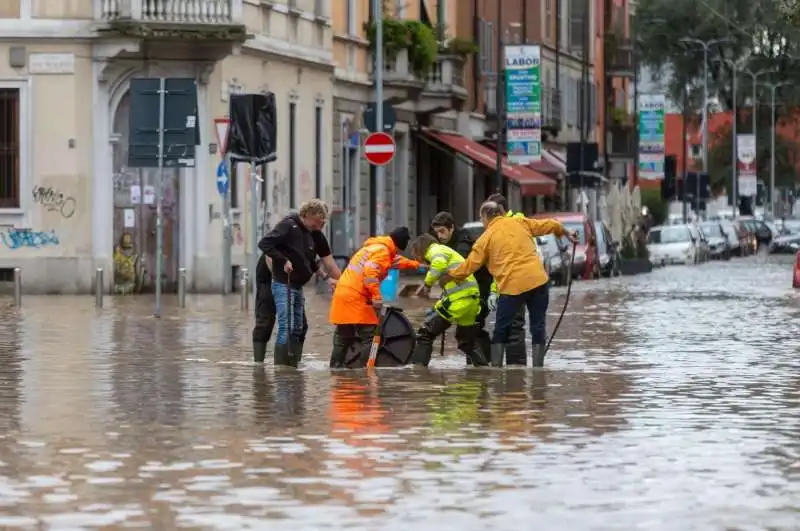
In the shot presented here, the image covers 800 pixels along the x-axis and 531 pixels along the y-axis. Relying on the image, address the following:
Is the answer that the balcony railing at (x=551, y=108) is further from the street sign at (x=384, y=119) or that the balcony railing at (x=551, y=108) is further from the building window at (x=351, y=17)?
the street sign at (x=384, y=119)

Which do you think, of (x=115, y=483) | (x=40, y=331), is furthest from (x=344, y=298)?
(x=115, y=483)

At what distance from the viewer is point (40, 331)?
1160 inches

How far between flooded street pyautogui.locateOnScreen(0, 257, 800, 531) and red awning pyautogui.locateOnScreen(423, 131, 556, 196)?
114ft

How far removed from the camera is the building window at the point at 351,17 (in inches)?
2131

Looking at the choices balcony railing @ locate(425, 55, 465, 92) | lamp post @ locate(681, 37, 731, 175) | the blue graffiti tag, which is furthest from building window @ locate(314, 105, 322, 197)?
lamp post @ locate(681, 37, 731, 175)

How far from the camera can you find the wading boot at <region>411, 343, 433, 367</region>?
22.9m

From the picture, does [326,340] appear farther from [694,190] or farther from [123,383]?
[694,190]

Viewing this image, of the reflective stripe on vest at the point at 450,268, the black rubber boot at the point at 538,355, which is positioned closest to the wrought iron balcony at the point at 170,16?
the reflective stripe on vest at the point at 450,268

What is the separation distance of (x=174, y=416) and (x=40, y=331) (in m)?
12.6

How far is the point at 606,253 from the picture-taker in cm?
6103

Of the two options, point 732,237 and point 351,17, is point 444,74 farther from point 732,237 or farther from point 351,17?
point 732,237

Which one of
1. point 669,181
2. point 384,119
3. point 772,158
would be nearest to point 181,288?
point 384,119

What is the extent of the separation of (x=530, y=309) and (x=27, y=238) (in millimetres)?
21949

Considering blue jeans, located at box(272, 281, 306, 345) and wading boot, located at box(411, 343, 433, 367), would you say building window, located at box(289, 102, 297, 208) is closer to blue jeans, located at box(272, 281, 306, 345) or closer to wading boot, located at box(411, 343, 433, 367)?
blue jeans, located at box(272, 281, 306, 345)
